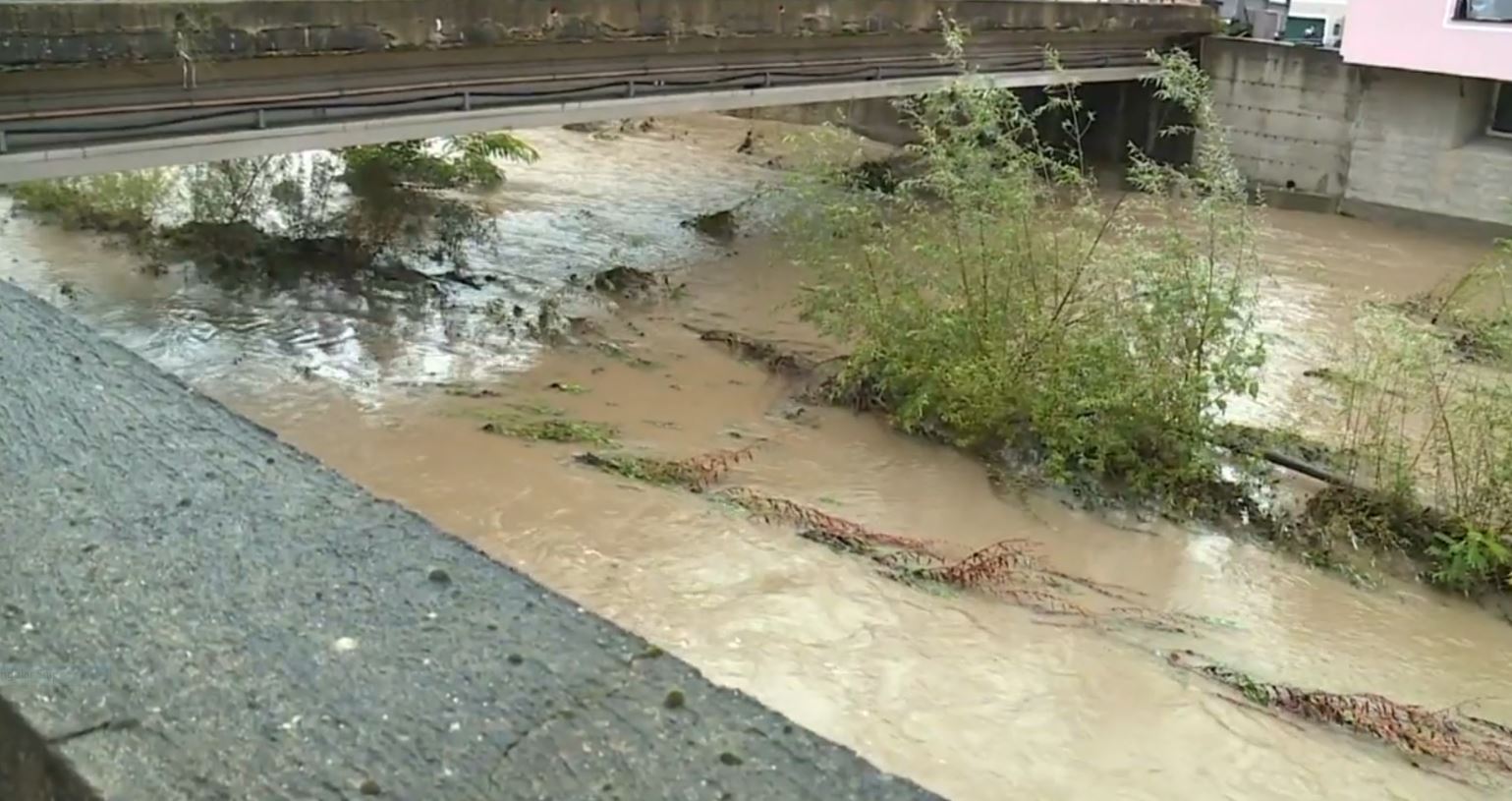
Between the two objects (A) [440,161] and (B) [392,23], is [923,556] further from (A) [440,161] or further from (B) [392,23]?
(A) [440,161]

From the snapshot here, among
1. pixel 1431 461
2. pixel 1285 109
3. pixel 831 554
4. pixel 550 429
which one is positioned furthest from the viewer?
pixel 1285 109

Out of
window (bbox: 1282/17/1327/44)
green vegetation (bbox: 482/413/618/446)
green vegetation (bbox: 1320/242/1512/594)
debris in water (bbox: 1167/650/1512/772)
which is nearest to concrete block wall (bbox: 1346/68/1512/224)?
window (bbox: 1282/17/1327/44)

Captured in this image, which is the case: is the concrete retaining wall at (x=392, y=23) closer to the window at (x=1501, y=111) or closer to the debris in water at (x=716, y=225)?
the debris in water at (x=716, y=225)

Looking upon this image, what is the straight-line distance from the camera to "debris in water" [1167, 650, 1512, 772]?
18.5 ft

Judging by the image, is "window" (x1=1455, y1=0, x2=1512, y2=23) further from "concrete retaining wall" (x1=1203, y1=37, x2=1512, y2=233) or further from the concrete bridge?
the concrete bridge

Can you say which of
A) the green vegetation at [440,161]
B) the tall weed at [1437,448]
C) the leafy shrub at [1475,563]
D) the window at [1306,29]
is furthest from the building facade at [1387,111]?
the green vegetation at [440,161]

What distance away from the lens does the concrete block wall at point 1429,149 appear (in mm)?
15547

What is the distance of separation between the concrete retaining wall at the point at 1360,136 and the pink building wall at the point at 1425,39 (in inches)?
20.7

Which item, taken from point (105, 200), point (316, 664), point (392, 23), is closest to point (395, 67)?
point (392, 23)

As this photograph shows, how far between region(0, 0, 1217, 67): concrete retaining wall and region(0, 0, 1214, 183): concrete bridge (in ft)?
0.04

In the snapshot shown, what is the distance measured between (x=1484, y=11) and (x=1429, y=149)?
177 cm

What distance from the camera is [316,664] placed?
4.33ft

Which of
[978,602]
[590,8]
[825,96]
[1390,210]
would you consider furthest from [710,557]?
[1390,210]

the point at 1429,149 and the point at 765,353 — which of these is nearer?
the point at 765,353
